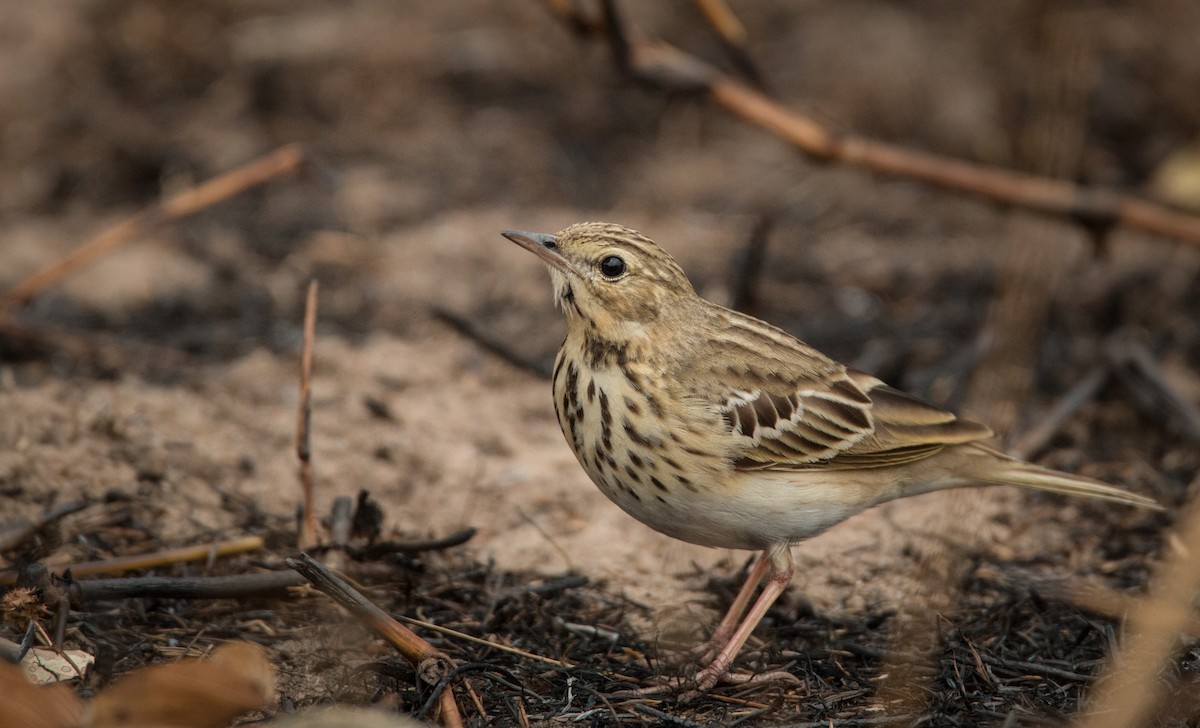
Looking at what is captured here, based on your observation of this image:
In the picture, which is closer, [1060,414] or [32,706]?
[32,706]

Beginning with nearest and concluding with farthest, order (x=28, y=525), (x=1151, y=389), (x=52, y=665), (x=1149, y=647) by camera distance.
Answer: (x=1149, y=647) < (x=52, y=665) < (x=28, y=525) < (x=1151, y=389)

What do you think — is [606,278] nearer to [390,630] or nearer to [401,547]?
[401,547]

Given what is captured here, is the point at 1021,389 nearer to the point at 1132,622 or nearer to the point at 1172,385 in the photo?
the point at 1172,385

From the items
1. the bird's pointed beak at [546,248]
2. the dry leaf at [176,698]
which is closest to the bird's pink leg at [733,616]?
the bird's pointed beak at [546,248]

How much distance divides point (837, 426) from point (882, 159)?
9.82 feet

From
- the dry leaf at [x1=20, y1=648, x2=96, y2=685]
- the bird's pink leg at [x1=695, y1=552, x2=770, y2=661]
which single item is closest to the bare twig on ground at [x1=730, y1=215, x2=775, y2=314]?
the bird's pink leg at [x1=695, y1=552, x2=770, y2=661]

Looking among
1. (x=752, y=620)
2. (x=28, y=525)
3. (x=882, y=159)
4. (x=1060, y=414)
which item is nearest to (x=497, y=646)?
(x=752, y=620)

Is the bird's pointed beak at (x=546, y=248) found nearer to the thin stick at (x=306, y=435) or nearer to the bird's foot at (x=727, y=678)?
the thin stick at (x=306, y=435)

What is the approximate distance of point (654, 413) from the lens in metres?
4.37

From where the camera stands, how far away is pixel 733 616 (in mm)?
4742

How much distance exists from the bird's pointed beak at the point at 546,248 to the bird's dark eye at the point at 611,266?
3.8 inches

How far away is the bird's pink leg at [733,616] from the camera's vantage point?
4.62 m

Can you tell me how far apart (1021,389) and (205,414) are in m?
3.90

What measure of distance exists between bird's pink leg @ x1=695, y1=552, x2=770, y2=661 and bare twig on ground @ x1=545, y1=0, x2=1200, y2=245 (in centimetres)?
312
